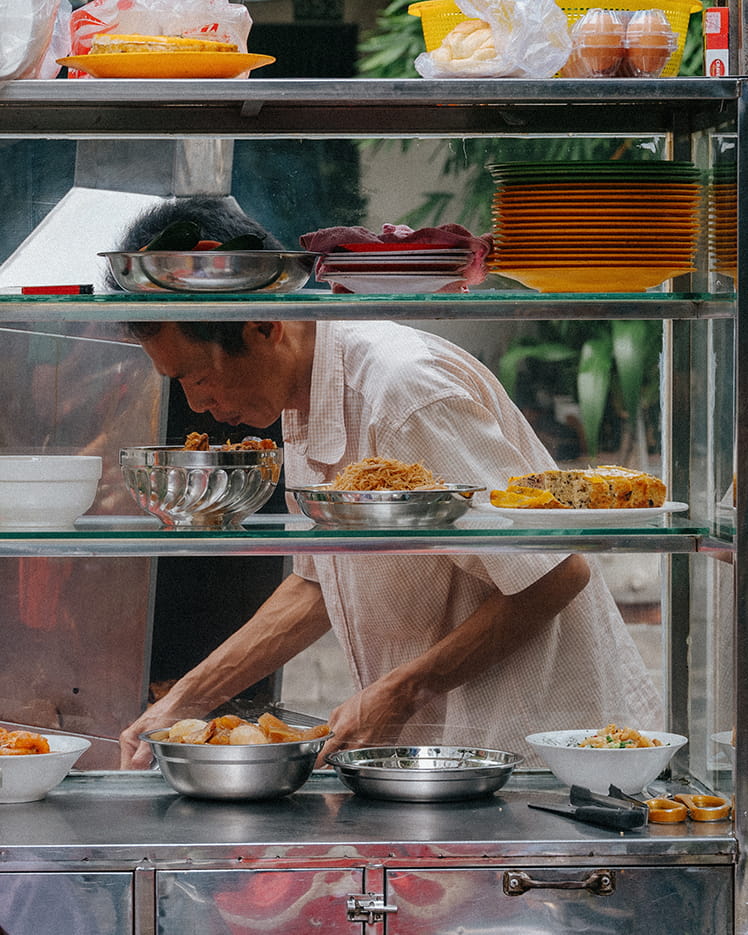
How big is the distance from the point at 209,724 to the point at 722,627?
0.97m

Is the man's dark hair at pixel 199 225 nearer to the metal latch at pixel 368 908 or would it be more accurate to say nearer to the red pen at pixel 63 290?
the red pen at pixel 63 290

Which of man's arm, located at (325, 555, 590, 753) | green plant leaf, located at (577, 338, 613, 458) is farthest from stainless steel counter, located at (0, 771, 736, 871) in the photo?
green plant leaf, located at (577, 338, 613, 458)

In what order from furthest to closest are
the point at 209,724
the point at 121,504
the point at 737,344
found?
the point at 121,504 < the point at 209,724 < the point at 737,344

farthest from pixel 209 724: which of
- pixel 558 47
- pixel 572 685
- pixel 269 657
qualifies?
pixel 558 47

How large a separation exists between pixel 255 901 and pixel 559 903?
1.56 ft

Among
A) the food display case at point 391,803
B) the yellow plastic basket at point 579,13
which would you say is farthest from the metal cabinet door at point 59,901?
Answer: the yellow plastic basket at point 579,13

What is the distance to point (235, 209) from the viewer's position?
252 centimetres

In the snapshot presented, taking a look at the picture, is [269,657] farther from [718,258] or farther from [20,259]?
[718,258]

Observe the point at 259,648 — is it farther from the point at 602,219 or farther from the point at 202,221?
the point at 602,219

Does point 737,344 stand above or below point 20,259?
below

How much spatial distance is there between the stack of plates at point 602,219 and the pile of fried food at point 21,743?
3.87 ft

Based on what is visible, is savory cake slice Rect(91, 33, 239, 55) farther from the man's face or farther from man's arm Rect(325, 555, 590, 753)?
man's arm Rect(325, 555, 590, 753)

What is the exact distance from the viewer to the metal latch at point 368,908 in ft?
6.77

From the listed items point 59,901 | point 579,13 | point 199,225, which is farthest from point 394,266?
point 59,901
